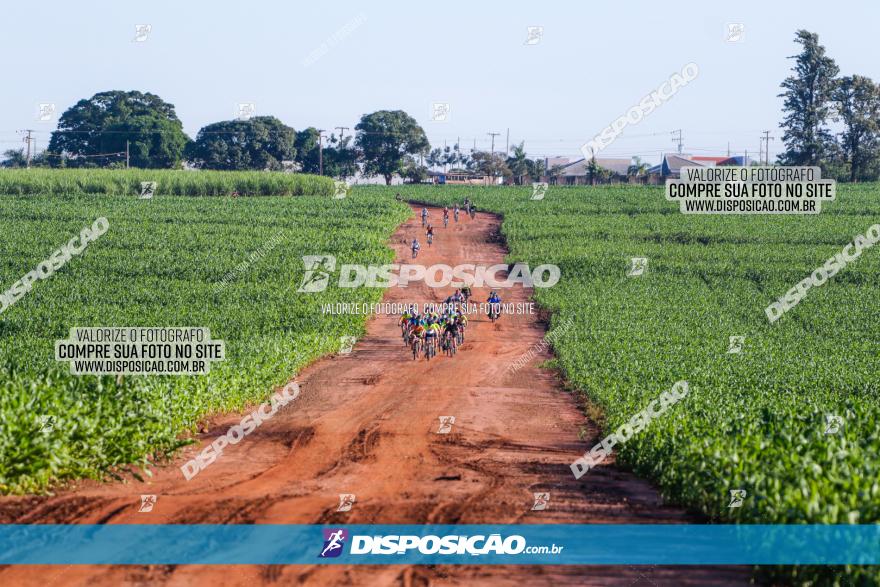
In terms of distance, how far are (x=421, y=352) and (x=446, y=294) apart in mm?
15816

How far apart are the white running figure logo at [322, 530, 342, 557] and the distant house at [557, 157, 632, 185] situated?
124029 mm

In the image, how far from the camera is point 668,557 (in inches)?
525

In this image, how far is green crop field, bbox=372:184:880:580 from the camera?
1456 cm

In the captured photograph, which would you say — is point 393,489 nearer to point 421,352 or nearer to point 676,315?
point 421,352

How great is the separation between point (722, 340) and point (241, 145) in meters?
99.5

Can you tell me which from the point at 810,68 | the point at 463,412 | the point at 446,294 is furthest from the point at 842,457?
the point at 810,68

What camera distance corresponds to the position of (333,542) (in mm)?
13641
